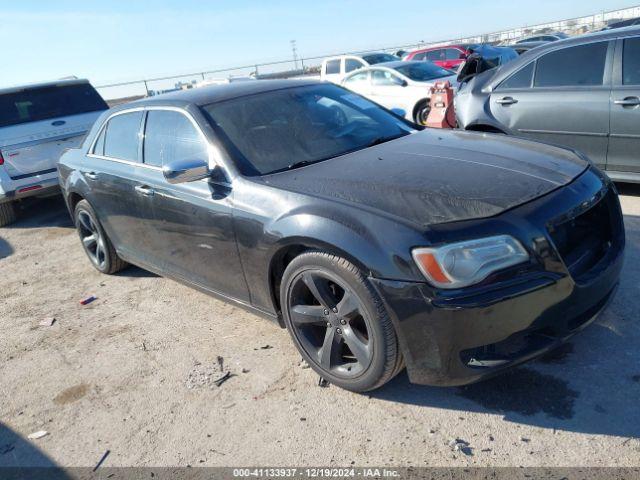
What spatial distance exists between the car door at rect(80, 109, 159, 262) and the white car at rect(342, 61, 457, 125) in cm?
766

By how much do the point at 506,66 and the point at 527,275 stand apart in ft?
13.9

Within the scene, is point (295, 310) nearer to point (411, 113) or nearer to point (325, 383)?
point (325, 383)

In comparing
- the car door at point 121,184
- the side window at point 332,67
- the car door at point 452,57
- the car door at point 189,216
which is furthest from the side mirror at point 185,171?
the car door at point 452,57

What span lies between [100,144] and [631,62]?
492 cm

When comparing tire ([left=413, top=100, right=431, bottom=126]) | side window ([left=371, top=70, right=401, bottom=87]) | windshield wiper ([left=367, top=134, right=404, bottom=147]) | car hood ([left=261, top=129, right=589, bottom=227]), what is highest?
windshield wiper ([left=367, top=134, right=404, bottom=147])

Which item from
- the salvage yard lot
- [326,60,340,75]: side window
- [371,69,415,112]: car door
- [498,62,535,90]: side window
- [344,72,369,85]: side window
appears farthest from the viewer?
[326,60,340,75]: side window

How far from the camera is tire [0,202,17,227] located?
7559mm

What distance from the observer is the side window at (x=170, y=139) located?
349cm

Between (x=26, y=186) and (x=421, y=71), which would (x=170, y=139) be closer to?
(x=26, y=186)

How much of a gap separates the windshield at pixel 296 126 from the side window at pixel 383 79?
8.19 m

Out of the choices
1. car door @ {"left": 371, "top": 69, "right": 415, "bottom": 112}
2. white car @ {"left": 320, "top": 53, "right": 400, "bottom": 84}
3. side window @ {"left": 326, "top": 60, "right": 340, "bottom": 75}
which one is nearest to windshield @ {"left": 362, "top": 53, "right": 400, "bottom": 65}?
white car @ {"left": 320, "top": 53, "right": 400, "bottom": 84}

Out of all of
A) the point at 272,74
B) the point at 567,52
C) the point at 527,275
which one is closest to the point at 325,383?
the point at 527,275

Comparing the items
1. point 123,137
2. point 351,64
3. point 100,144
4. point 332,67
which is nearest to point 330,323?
point 123,137

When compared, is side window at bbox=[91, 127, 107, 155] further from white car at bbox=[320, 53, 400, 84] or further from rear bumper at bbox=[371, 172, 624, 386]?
white car at bbox=[320, 53, 400, 84]
